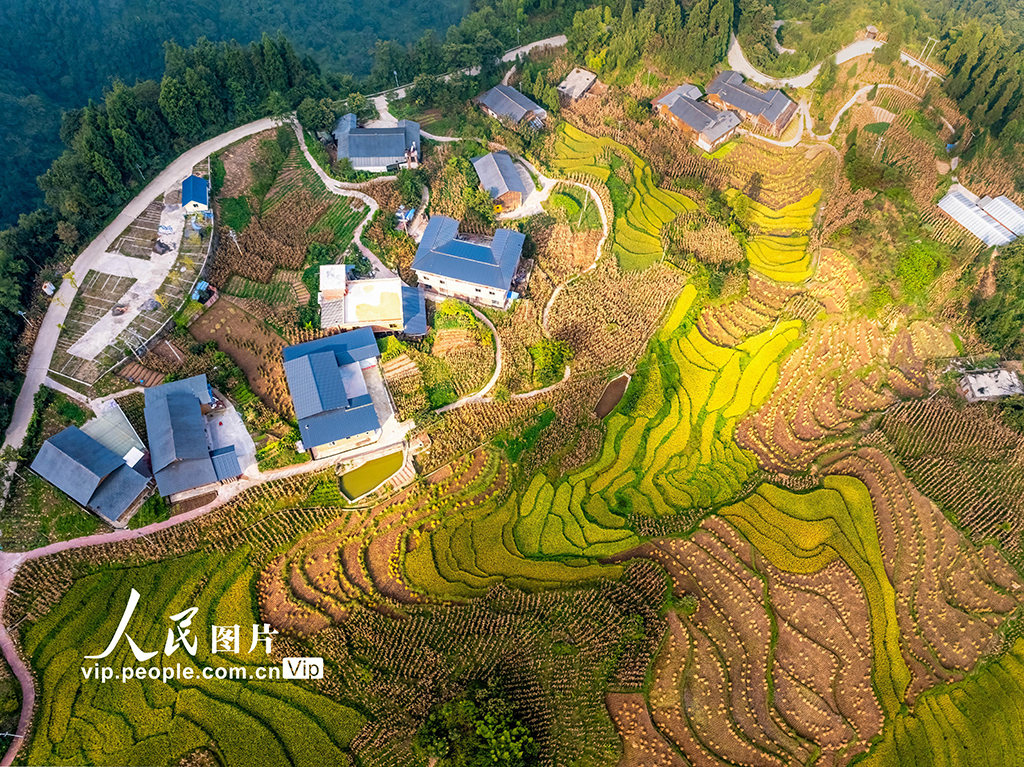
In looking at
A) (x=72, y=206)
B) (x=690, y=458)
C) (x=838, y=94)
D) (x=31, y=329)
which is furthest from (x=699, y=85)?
(x=31, y=329)

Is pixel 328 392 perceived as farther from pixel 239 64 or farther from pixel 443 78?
pixel 443 78

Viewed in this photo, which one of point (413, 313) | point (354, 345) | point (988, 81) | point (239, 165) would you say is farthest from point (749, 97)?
point (239, 165)

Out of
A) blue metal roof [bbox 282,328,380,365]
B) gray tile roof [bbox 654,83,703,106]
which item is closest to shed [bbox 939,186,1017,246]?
gray tile roof [bbox 654,83,703,106]

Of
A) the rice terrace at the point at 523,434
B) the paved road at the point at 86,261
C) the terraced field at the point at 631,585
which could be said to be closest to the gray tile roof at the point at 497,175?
the rice terrace at the point at 523,434

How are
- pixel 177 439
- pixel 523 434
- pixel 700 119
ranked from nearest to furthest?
pixel 177 439, pixel 523 434, pixel 700 119

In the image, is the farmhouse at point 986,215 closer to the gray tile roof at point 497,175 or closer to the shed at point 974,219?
the shed at point 974,219
